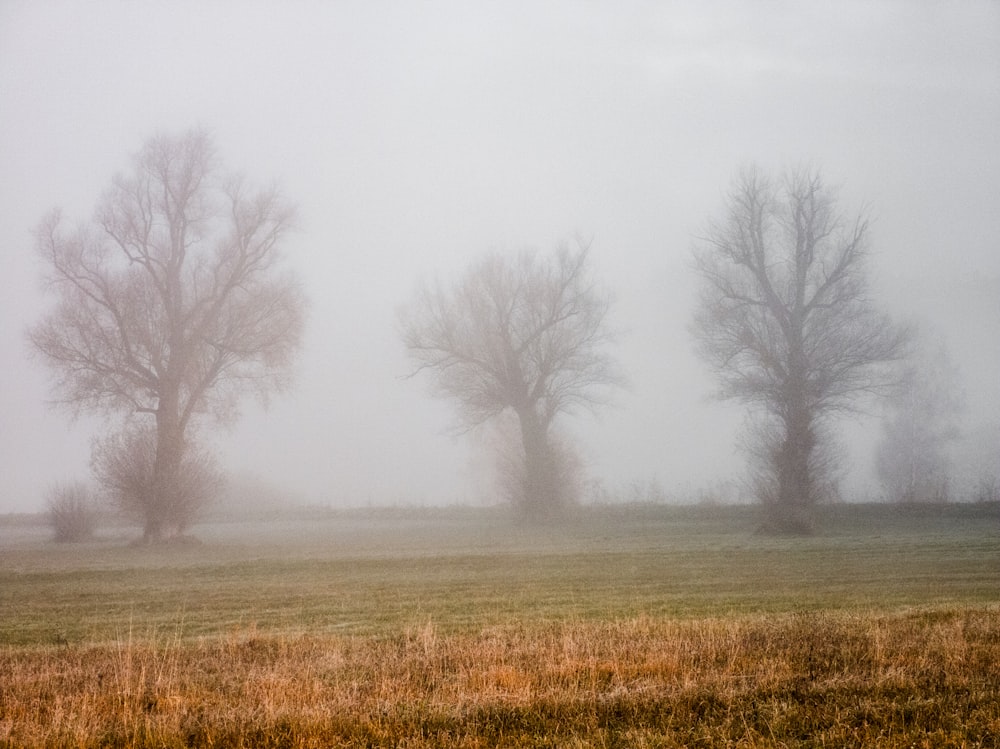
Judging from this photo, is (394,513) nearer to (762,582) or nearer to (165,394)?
(165,394)

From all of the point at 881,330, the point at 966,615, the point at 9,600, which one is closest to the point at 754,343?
the point at 881,330

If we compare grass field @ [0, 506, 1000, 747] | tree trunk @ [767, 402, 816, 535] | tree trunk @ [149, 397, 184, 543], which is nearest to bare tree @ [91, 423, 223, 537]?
tree trunk @ [149, 397, 184, 543]

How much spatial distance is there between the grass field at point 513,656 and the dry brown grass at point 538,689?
1.2 inches

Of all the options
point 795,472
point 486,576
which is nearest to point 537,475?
point 795,472

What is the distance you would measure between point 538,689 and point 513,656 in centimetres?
153

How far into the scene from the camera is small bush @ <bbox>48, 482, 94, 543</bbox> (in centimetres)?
3553

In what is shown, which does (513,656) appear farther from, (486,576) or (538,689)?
(486,576)

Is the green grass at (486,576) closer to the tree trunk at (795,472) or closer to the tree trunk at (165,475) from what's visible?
the tree trunk at (795,472)

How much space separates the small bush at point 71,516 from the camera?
35.5m

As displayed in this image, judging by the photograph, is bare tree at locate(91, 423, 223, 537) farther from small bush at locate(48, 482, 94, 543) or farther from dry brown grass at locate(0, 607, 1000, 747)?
dry brown grass at locate(0, 607, 1000, 747)

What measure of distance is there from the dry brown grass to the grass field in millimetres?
30

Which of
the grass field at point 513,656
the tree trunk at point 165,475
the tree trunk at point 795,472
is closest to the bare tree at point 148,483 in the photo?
the tree trunk at point 165,475

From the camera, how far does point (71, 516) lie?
35.7m

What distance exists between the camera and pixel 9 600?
17.0m
